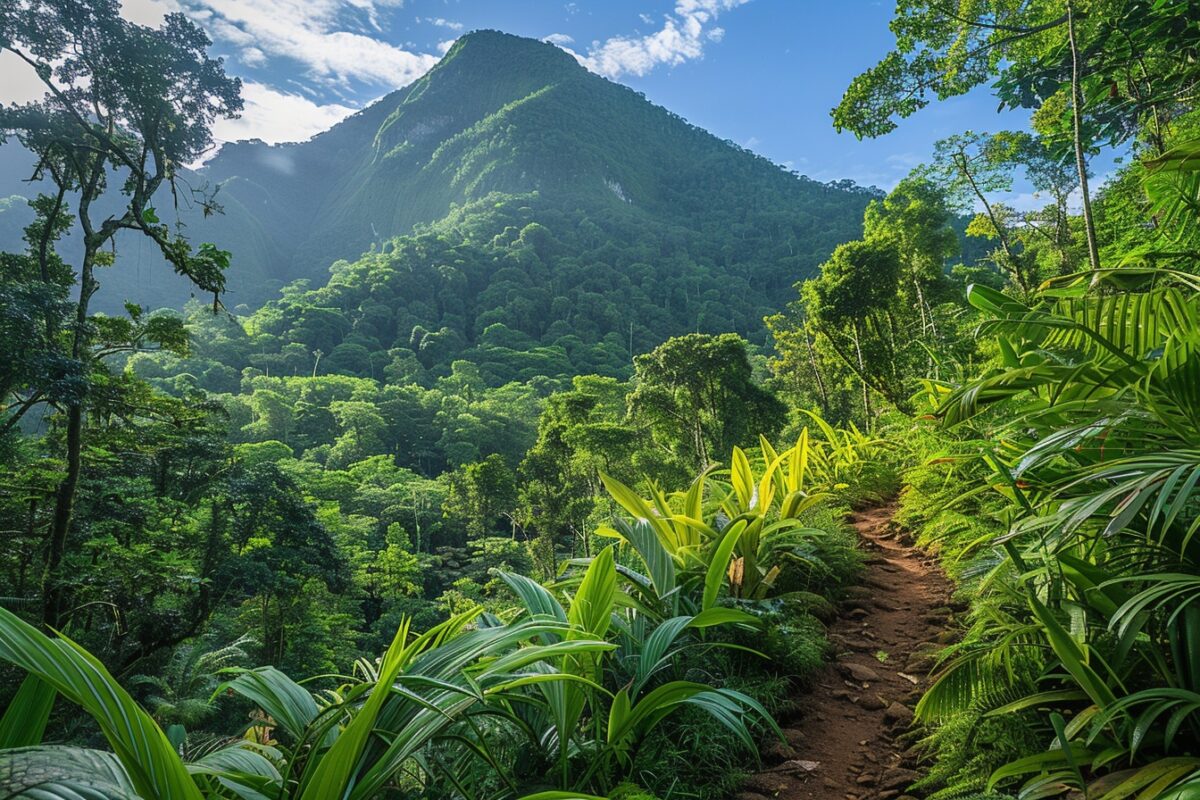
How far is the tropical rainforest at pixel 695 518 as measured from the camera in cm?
122

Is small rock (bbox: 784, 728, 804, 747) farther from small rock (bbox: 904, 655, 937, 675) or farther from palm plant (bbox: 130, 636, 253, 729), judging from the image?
palm plant (bbox: 130, 636, 253, 729)

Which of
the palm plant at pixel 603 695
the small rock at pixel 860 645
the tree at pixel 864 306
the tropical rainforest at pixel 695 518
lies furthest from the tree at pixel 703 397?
the palm plant at pixel 603 695

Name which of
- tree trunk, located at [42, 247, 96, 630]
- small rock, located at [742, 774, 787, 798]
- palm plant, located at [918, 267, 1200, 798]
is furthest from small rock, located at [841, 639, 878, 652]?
tree trunk, located at [42, 247, 96, 630]

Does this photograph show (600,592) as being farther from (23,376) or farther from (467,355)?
(467,355)

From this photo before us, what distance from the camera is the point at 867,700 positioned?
1.97 m

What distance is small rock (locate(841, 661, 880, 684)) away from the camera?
6.85ft

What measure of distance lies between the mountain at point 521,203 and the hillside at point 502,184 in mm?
316

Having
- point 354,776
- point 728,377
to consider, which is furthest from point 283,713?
point 728,377

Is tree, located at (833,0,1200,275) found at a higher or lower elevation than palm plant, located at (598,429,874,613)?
higher

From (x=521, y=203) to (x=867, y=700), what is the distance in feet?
258

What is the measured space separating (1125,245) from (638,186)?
90.8 metres

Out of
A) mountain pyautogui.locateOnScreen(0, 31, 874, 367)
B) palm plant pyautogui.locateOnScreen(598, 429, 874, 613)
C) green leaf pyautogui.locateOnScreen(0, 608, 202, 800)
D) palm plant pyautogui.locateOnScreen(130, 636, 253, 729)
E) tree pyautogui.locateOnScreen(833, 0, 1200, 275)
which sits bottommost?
palm plant pyautogui.locateOnScreen(130, 636, 253, 729)

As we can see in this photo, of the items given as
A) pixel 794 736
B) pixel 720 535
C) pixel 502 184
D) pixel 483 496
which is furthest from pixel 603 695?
pixel 502 184

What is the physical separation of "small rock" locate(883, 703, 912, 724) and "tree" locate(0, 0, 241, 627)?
6.54m
